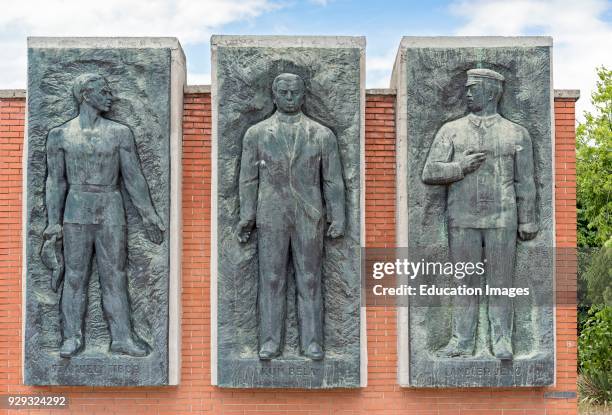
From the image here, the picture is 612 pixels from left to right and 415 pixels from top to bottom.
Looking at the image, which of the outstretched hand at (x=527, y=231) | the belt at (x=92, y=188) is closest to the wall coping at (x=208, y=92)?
the belt at (x=92, y=188)

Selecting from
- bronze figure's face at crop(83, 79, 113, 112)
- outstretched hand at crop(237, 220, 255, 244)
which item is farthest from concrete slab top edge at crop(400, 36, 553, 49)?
bronze figure's face at crop(83, 79, 113, 112)

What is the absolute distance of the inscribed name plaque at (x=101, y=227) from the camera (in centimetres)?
711

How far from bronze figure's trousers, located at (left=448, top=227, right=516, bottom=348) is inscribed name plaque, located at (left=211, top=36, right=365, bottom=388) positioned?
0.87 m

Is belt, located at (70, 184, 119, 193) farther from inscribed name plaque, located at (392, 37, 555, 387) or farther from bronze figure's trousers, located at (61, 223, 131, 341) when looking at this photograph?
inscribed name plaque, located at (392, 37, 555, 387)

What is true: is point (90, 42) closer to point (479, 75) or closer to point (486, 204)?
point (479, 75)

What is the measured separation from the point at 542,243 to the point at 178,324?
3.33 m

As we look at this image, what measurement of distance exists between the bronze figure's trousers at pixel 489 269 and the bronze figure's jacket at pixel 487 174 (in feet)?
0.30

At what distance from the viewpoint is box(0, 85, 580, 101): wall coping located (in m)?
7.46

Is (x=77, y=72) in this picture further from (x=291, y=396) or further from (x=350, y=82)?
(x=291, y=396)

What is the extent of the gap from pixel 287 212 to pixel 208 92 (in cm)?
139

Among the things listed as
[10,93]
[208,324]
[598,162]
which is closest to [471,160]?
[208,324]

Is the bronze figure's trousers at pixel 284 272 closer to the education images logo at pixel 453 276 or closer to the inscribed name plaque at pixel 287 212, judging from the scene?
the inscribed name plaque at pixel 287 212

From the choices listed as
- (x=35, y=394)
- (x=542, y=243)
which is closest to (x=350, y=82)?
(x=542, y=243)

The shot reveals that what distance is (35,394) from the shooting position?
7312 mm
